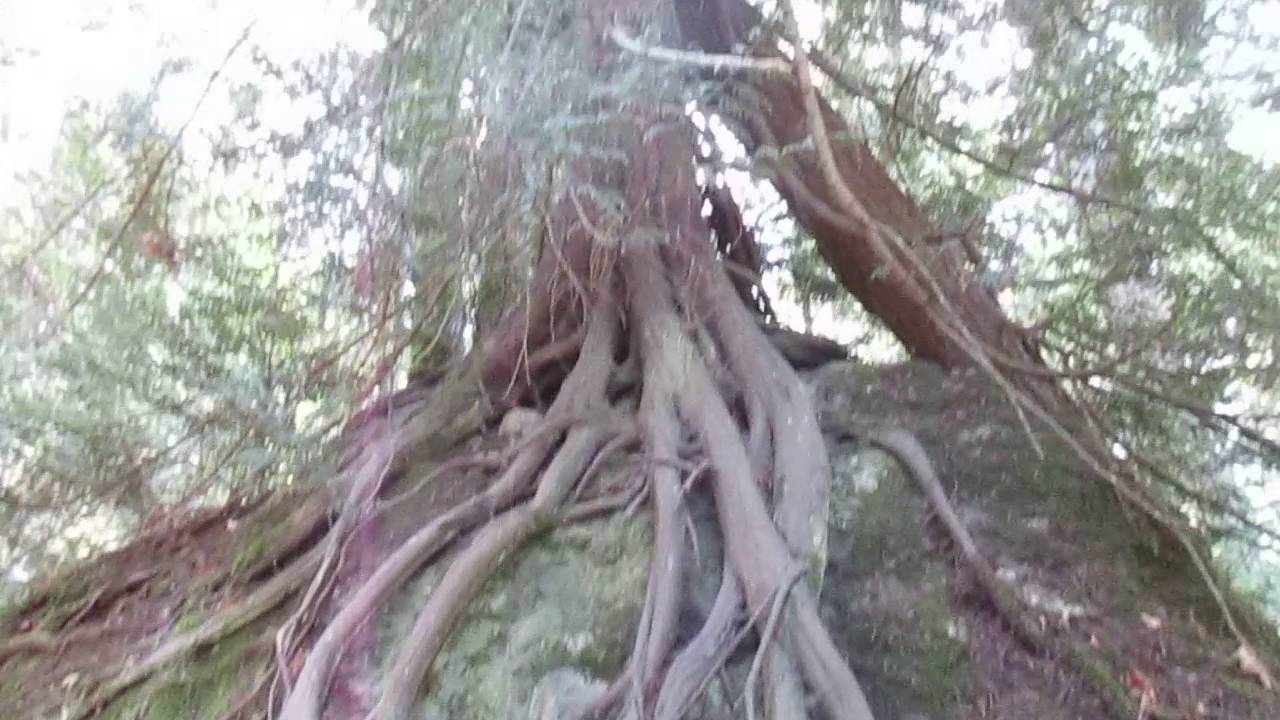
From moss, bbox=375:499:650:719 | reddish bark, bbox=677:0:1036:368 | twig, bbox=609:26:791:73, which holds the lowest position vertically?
moss, bbox=375:499:650:719

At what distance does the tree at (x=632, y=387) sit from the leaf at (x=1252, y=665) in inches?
0.4

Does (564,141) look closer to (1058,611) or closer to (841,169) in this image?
(841,169)

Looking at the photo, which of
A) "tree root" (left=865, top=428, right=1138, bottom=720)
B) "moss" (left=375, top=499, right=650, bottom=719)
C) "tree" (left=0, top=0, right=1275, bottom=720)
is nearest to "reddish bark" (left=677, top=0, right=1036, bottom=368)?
"tree" (left=0, top=0, right=1275, bottom=720)

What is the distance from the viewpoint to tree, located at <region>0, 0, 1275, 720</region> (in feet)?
5.84

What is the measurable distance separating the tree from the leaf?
0.01 m

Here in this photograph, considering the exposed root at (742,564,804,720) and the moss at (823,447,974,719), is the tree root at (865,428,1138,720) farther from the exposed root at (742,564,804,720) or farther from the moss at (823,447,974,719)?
the exposed root at (742,564,804,720)

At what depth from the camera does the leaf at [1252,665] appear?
5.76ft

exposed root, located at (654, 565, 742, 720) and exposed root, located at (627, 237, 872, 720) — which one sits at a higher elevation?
exposed root, located at (627, 237, 872, 720)

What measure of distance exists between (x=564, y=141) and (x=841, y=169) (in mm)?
847

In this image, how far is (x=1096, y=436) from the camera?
207cm

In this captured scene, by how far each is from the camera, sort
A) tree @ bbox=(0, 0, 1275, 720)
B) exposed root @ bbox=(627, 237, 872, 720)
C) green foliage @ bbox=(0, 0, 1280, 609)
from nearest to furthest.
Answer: exposed root @ bbox=(627, 237, 872, 720) → tree @ bbox=(0, 0, 1275, 720) → green foliage @ bbox=(0, 0, 1280, 609)

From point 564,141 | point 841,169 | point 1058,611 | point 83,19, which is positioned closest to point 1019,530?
point 1058,611

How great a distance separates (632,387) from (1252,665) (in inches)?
49.5

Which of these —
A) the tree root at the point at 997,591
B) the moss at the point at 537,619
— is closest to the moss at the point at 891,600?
the tree root at the point at 997,591
